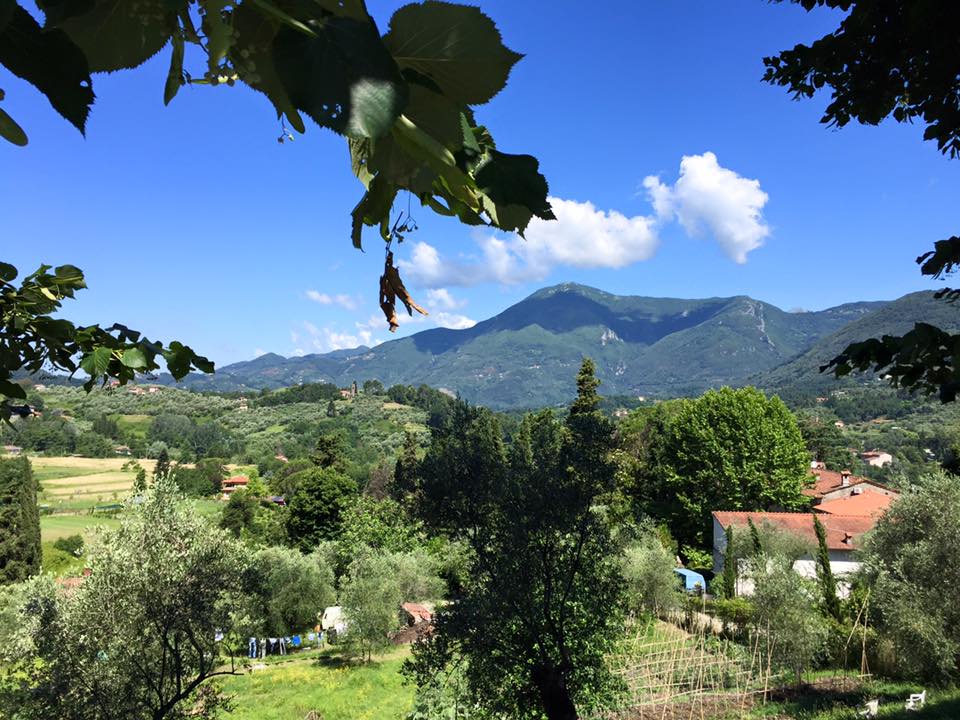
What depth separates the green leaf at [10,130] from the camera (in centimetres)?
64

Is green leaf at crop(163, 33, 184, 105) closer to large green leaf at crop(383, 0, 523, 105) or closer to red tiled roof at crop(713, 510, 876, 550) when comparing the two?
large green leaf at crop(383, 0, 523, 105)

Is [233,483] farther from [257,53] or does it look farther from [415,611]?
[257,53]

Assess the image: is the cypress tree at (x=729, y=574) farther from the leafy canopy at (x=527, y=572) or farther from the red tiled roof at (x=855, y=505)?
the leafy canopy at (x=527, y=572)

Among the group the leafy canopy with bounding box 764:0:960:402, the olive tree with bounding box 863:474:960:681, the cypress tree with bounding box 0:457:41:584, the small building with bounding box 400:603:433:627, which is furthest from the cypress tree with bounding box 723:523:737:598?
the cypress tree with bounding box 0:457:41:584

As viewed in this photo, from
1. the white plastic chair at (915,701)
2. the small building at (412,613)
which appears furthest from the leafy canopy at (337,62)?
the small building at (412,613)

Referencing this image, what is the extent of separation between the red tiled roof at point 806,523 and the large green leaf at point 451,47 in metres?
33.8

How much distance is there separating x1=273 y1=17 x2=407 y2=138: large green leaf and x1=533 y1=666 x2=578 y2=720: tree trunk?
1099 centimetres

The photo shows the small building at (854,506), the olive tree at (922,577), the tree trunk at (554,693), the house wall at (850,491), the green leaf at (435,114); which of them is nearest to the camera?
the green leaf at (435,114)

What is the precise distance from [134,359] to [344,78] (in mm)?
1637

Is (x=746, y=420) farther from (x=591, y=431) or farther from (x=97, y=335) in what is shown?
(x=97, y=335)

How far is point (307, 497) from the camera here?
116 ft

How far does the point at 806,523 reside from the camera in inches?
1222

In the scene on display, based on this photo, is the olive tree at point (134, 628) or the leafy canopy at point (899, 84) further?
the olive tree at point (134, 628)

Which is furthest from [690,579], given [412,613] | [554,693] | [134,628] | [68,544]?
[68,544]
